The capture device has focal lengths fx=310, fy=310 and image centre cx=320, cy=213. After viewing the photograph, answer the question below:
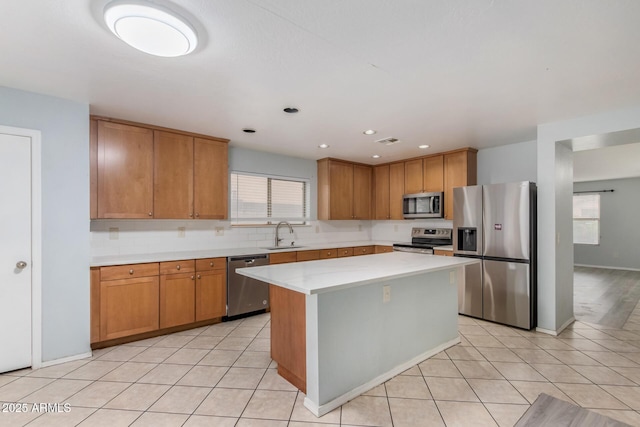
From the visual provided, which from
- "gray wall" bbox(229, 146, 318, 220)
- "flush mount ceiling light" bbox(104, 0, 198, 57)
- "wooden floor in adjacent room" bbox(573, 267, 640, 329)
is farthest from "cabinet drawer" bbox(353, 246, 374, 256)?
"flush mount ceiling light" bbox(104, 0, 198, 57)

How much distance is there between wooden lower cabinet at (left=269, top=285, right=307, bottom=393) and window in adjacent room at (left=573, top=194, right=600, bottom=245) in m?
9.33

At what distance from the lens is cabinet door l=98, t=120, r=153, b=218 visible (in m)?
3.20

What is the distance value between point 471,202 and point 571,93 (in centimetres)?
166

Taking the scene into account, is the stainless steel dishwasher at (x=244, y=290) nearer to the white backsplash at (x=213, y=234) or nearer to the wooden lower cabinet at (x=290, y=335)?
the white backsplash at (x=213, y=234)

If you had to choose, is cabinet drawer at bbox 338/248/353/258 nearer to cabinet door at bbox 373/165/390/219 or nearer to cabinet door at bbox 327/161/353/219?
cabinet door at bbox 327/161/353/219

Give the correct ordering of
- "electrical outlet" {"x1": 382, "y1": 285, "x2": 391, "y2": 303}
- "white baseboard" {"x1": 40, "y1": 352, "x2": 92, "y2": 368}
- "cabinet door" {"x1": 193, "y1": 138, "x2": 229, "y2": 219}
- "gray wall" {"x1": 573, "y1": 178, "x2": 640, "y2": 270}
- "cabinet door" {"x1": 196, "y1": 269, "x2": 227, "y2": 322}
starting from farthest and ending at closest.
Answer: "gray wall" {"x1": 573, "y1": 178, "x2": 640, "y2": 270} → "cabinet door" {"x1": 193, "y1": 138, "x2": 229, "y2": 219} → "cabinet door" {"x1": 196, "y1": 269, "x2": 227, "y2": 322} → "white baseboard" {"x1": 40, "y1": 352, "x2": 92, "y2": 368} → "electrical outlet" {"x1": 382, "y1": 285, "x2": 391, "y2": 303}

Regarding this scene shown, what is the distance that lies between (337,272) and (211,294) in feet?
6.61

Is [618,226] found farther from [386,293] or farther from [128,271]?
[128,271]

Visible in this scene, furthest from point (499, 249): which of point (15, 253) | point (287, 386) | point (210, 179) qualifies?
point (15, 253)

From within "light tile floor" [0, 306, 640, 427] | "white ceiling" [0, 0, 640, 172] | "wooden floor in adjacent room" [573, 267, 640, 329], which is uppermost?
"white ceiling" [0, 0, 640, 172]

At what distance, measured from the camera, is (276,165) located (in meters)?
4.98

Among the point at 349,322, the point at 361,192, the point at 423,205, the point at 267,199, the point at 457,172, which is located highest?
the point at 457,172

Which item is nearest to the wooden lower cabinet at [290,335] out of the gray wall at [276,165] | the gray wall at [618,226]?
the gray wall at [276,165]

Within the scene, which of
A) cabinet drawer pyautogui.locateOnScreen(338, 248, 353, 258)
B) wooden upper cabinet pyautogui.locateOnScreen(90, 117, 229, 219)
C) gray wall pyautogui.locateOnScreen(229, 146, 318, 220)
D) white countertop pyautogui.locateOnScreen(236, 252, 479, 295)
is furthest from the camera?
cabinet drawer pyautogui.locateOnScreen(338, 248, 353, 258)
